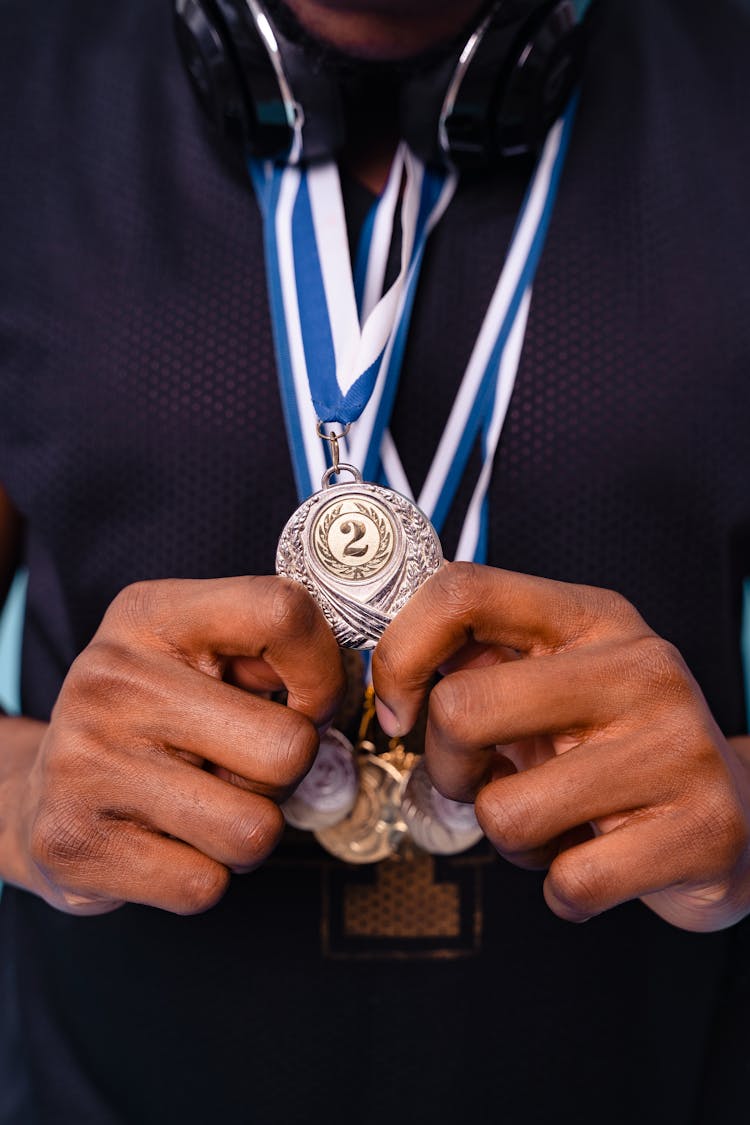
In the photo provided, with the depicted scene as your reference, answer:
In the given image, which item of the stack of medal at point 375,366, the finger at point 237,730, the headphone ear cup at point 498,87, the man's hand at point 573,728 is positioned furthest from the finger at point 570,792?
the headphone ear cup at point 498,87

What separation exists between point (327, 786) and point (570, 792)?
0.27 m

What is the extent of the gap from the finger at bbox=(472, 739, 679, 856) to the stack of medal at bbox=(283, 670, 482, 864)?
0.73 ft

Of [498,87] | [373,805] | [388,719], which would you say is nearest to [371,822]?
[373,805]

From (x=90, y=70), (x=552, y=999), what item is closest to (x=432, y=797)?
(x=552, y=999)

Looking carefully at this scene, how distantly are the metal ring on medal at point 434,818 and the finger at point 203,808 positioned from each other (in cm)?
24

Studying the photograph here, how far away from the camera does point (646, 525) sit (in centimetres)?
92

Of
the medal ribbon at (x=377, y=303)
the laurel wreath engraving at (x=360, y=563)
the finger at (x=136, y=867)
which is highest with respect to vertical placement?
the medal ribbon at (x=377, y=303)

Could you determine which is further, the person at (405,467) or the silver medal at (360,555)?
the person at (405,467)

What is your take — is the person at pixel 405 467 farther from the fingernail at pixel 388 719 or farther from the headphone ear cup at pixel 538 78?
the fingernail at pixel 388 719

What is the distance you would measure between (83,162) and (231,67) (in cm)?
19

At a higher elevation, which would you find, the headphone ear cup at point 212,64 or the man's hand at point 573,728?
the headphone ear cup at point 212,64

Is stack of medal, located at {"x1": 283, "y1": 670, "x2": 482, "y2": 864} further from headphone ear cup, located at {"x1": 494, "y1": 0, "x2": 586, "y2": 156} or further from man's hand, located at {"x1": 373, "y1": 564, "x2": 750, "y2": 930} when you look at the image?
headphone ear cup, located at {"x1": 494, "y1": 0, "x2": 586, "y2": 156}

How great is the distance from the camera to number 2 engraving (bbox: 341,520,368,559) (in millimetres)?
692

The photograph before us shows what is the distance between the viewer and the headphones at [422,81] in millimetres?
830
